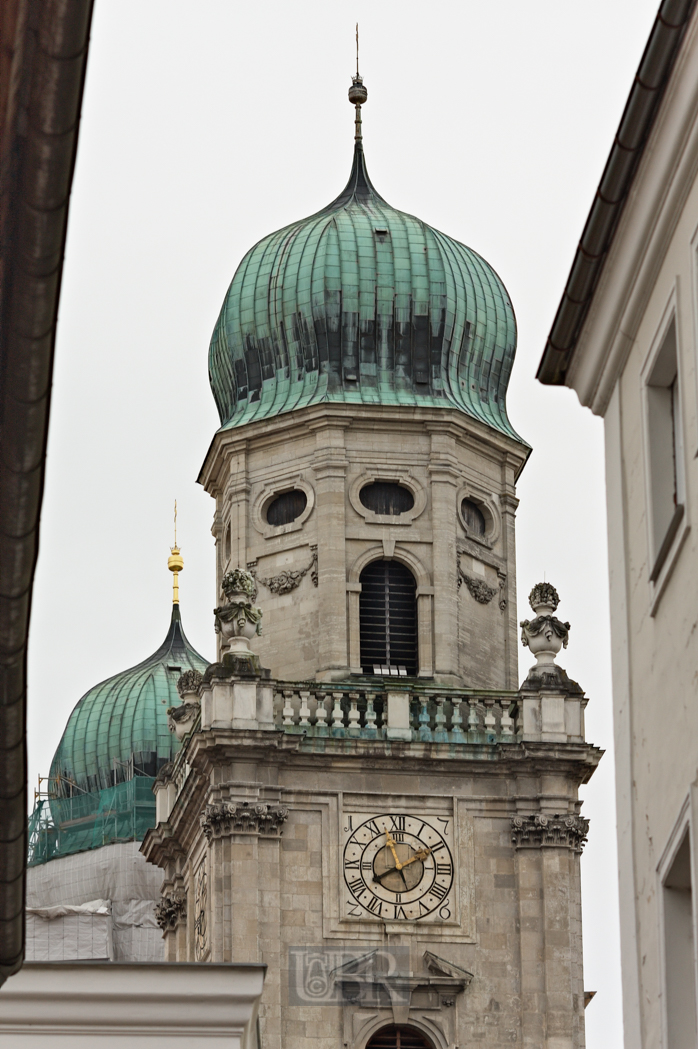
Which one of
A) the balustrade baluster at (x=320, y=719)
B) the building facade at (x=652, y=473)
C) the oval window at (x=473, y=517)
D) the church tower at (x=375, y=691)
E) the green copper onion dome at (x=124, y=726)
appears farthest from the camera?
the green copper onion dome at (x=124, y=726)

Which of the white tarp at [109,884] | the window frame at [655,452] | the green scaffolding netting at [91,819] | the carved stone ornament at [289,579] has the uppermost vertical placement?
the green scaffolding netting at [91,819]

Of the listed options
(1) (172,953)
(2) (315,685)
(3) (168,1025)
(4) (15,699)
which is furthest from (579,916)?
(4) (15,699)

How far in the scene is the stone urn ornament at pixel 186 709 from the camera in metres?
51.8

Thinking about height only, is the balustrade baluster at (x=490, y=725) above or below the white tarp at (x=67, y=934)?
below

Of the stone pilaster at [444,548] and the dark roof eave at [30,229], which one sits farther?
the stone pilaster at [444,548]

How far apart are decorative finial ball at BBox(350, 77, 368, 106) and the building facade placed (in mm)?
39054

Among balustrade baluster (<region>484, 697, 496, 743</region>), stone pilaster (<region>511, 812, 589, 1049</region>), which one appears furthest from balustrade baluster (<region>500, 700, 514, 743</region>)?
stone pilaster (<region>511, 812, 589, 1049</region>)

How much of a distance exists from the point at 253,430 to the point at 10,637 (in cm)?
3914

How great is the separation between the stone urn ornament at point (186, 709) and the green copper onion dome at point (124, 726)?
21.2 metres

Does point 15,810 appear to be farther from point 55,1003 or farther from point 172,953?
point 172,953

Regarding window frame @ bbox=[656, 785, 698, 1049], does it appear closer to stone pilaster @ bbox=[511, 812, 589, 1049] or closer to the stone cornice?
stone pilaster @ bbox=[511, 812, 589, 1049]

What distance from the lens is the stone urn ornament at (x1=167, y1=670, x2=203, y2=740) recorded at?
170ft

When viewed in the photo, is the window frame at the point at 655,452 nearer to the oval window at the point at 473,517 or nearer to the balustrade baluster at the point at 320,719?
the balustrade baluster at the point at 320,719

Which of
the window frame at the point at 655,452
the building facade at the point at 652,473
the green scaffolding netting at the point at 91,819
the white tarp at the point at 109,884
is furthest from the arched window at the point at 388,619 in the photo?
the window frame at the point at 655,452
